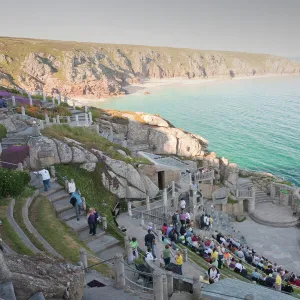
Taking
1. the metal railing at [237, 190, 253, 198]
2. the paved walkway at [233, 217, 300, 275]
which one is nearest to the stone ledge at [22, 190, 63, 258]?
the paved walkway at [233, 217, 300, 275]

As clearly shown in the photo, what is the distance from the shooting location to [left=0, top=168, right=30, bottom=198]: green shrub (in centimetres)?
1606

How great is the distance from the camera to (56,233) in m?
14.4

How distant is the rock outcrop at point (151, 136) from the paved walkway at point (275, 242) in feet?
46.5

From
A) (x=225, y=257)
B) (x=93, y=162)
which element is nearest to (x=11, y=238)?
(x=93, y=162)

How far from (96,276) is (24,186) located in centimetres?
786

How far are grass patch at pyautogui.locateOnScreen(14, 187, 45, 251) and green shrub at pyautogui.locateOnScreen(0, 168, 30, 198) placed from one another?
0.37 m

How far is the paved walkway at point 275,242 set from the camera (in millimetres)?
24094

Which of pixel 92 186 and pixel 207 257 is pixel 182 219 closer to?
pixel 207 257

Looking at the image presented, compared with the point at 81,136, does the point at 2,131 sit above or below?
above

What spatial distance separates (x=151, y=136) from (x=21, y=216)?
30.3 metres

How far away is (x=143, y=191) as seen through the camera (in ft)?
83.1

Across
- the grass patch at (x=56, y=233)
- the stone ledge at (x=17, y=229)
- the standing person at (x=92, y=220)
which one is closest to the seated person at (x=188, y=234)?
the standing person at (x=92, y=220)

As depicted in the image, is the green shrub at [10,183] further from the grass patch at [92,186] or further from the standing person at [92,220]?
the standing person at [92,220]

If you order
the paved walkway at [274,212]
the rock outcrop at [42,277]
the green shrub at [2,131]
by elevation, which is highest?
the green shrub at [2,131]
